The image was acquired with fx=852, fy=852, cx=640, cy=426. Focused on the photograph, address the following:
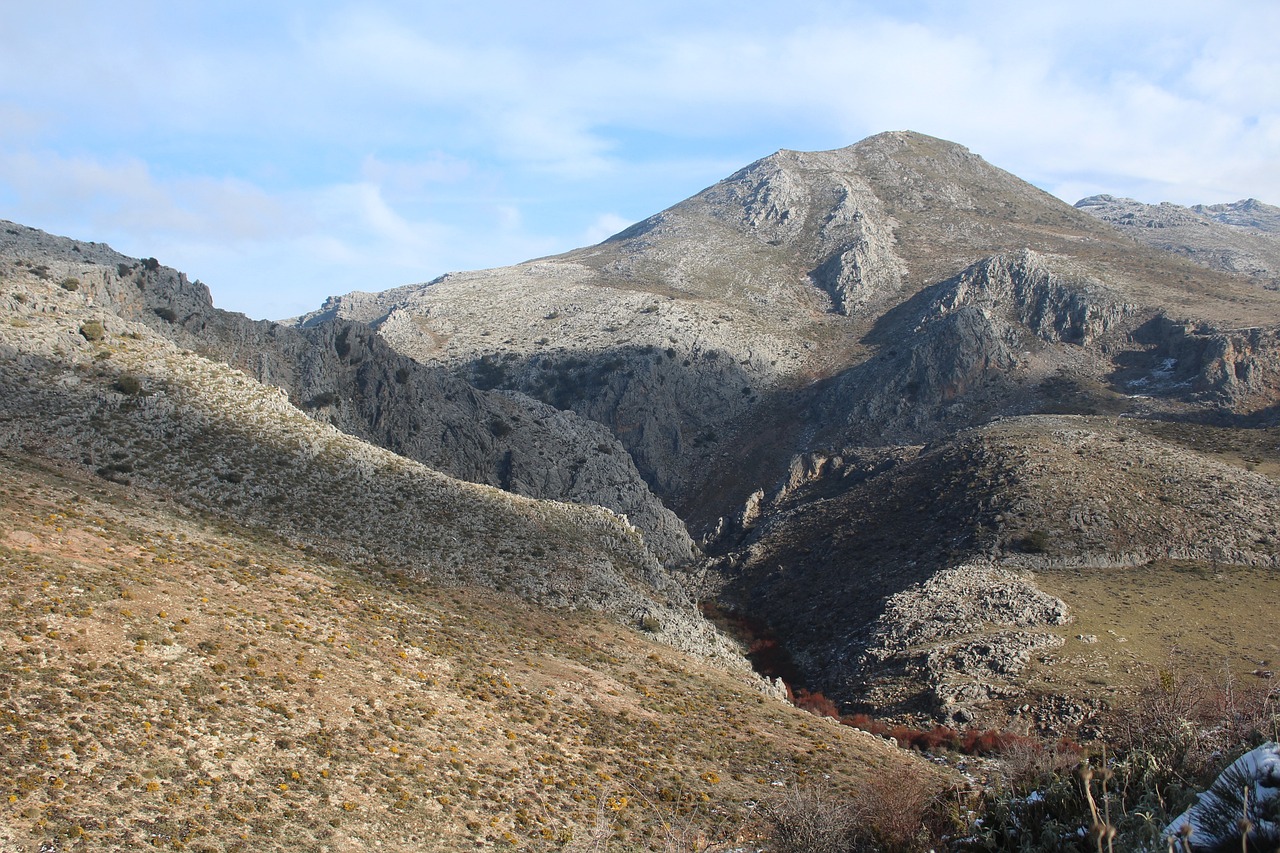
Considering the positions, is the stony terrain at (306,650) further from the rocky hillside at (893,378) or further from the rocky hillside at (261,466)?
the rocky hillside at (893,378)

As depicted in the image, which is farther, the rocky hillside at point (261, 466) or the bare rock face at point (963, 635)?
the rocky hillside at point (261, 466)

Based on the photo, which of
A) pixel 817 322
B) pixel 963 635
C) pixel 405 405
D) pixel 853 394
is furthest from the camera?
pixel 817 322

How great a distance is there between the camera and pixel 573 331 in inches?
4414

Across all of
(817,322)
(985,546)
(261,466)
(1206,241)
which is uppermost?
(1206,241)

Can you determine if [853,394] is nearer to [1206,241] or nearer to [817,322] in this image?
[817,322]

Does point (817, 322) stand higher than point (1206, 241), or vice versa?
point (1206, 241)

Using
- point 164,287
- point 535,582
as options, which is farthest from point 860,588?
point 164,287

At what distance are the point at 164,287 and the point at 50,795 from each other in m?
53.0

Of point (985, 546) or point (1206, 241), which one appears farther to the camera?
point (1206, 241)

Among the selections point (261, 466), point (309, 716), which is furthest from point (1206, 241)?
point (309, 716)

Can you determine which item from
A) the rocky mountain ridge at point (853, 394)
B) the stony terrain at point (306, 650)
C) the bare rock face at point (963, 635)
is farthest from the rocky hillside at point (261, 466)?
the bare rock face at point (963, 635)

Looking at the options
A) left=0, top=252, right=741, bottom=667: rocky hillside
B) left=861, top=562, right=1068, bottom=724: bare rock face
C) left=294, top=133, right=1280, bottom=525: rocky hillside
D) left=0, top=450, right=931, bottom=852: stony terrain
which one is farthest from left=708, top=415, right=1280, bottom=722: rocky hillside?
left=294, top=133, right=1280, bottom=525: rocky hillside

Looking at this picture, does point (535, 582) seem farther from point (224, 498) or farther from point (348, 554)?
point (224, 498)

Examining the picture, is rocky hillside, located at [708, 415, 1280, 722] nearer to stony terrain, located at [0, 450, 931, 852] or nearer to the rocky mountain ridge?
the rocky mountain ridge
